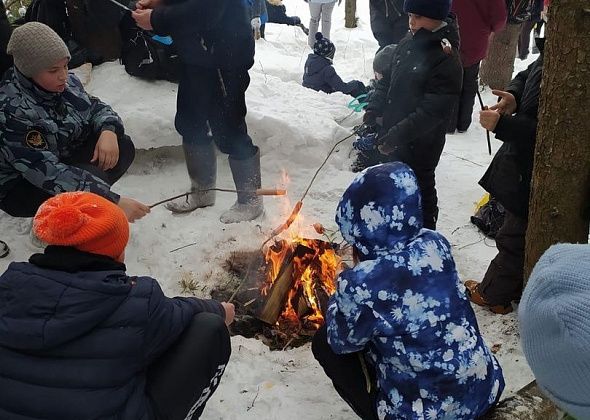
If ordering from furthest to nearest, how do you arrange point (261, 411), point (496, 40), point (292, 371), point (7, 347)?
point (496, 40)
point (292, 371)
point (261, 411)
point (7, 347)

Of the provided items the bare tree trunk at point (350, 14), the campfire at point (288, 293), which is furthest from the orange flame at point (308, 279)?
the bare tree trunk at point (350, 14)

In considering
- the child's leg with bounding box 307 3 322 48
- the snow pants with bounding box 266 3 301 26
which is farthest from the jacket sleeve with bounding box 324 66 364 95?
the snow pants with bounding box 266 3 301 26

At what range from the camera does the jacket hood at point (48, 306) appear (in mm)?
1777

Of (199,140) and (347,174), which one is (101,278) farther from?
(347,174)

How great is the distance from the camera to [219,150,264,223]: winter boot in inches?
166

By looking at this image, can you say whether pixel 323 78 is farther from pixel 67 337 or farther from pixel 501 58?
pixel 67 337

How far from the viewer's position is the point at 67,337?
1799 mm

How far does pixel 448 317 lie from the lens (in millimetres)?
2098

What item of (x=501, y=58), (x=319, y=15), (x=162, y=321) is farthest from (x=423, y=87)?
(x=319, y=15)

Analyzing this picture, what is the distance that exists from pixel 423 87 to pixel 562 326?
2.46 meters

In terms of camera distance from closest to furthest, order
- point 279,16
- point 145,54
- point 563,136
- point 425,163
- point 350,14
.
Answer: point 563,136, point 425,163, point 145,54, point 279,16, point 350,14

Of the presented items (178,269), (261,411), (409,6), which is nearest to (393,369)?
(261,411)

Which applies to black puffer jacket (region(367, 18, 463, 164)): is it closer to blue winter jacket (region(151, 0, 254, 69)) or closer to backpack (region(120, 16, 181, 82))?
blue winter jacket (region(151, 0, 254, 69))

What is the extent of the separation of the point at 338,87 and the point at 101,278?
5350 mm
